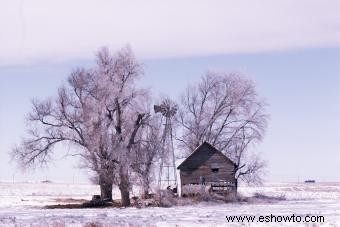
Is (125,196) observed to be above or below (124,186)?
below

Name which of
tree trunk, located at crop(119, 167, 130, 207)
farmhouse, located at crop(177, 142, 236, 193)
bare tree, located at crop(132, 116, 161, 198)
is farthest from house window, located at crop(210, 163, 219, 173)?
tree trunk, located at crop(119, 167, 130, 207)

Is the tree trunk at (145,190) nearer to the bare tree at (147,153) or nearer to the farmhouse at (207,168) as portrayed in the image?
the bare tree at (147,153)

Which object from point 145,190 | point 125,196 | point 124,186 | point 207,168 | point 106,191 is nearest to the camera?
point 124,186

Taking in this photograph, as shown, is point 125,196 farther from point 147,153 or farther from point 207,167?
point 207,167

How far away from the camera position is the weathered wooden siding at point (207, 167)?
47281 mm

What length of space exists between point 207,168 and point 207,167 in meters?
0.08

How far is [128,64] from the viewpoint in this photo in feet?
133

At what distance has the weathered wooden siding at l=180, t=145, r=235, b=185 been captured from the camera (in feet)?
155

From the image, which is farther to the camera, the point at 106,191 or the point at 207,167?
the point at 207,167

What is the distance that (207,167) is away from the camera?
47531mm

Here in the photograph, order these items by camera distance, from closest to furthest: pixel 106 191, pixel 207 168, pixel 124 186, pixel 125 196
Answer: pixel 124 186 < pixel 125 196 < pixel 106 191 < pixel 207 168

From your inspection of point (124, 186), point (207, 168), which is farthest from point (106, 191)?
point (207, 168)

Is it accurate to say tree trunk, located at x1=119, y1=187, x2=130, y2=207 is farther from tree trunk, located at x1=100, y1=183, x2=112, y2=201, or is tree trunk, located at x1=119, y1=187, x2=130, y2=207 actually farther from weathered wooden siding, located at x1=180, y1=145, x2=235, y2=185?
weathered wooden siding, located at x1=180, y1=145, x2=235, y2=185

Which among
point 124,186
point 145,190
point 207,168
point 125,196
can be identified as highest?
point 207,168
